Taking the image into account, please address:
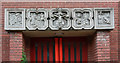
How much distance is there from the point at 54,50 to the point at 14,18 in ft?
7.47

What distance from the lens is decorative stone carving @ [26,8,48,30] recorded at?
7.75 m

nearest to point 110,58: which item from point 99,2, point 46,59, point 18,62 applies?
point 99,2

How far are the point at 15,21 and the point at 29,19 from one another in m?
0.46

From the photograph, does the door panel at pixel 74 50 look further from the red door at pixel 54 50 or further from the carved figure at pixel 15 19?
the carved figure at pixel 15 19

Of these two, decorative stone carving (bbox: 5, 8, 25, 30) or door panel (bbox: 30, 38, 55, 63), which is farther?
door panel (bbox: 30, 38, 55, 63)

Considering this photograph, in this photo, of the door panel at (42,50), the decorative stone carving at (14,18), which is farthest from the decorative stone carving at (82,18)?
the door panel at (42,50)

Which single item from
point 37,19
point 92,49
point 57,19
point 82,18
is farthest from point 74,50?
point 37,19

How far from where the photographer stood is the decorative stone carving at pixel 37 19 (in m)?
7.75

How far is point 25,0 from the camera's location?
8320mm

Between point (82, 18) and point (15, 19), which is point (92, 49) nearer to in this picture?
point (82, 18)

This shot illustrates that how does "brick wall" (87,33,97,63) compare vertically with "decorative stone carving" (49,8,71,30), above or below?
below

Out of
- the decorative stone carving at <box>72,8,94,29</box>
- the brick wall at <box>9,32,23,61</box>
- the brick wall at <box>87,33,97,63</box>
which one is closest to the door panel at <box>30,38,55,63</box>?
the brick wall at <box>87,33,97,63</box>

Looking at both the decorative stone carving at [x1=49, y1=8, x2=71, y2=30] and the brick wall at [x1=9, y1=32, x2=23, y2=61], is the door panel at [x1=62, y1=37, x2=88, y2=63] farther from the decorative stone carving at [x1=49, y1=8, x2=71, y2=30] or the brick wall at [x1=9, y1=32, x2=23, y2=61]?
the brick wall at [x1=9, y1=32, x2=23, y2=61]

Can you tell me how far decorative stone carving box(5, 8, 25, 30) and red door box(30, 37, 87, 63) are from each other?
1.78 meters
